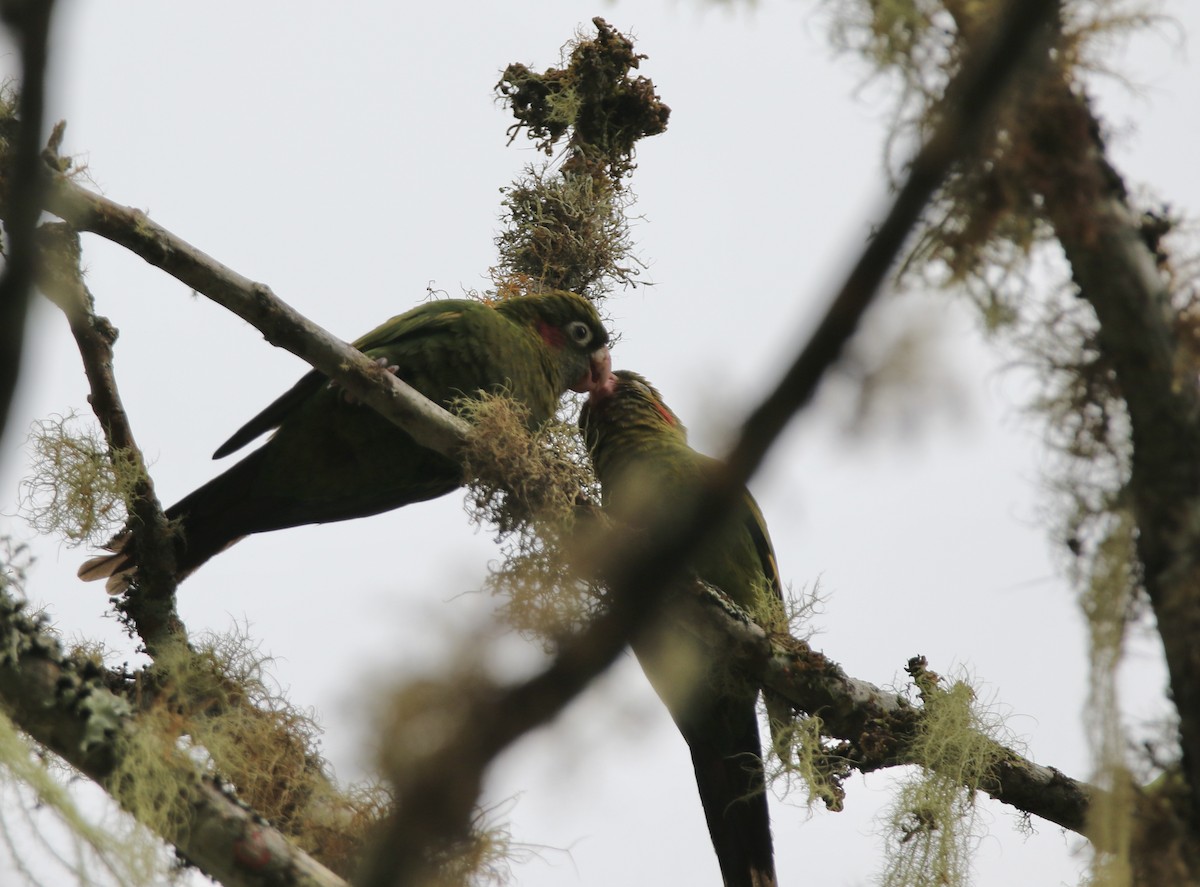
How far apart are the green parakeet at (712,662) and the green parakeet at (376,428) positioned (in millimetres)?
382

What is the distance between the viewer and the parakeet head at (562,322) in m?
4.27

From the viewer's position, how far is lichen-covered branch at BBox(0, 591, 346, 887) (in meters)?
2.23

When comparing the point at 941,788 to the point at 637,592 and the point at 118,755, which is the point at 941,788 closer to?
the point at 118,755

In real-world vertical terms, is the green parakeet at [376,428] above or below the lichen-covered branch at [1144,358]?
above

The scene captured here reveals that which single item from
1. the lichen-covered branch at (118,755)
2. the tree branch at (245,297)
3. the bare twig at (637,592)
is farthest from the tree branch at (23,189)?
the tree branch at (245,297)

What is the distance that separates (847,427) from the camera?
1.10 m

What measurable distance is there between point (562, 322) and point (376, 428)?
2.77ft

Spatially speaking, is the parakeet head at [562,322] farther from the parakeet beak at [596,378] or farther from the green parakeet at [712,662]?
the green parakeet at [712,662]

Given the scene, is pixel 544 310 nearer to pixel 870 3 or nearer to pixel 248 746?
pixel 248 746

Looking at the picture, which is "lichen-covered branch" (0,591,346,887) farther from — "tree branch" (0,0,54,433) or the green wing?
the green wing

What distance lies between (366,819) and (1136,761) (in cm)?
182

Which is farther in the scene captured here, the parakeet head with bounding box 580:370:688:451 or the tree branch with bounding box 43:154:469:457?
the parakeet head with bounding box 580:370:688:451

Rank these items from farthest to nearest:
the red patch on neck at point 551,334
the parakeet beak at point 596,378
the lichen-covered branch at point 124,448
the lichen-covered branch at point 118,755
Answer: the parakeet beak at point 596,378 → the red patch on neck at point 551,334 → the lichen-covered branch at point 124,448 → the lichen-covered branch at point 118,755

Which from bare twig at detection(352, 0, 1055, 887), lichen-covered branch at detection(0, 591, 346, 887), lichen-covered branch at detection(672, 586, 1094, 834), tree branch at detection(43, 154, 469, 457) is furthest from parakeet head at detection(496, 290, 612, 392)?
bare twig at detection(352, 0, 1055, 887)
